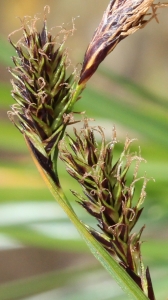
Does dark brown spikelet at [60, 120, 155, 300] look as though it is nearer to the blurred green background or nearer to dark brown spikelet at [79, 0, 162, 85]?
dark brown spikelet at [79, 0, 162, 85]

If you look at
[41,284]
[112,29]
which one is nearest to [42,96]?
[112,29]

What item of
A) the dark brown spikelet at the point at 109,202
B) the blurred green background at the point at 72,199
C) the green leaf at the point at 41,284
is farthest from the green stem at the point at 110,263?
the green leaf at the point at 41,284

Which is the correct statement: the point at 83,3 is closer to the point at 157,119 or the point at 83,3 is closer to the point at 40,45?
the point at 157,119

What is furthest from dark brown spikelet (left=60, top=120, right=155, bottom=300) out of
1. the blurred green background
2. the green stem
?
the blurred green background

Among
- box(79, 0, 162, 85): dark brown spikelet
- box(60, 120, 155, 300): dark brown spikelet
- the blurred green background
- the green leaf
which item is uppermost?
box(79, 0, 162, 85): dark brown spikelet

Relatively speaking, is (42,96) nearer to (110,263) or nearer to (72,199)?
(110,263)

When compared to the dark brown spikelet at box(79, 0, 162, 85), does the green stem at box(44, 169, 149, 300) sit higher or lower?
lower

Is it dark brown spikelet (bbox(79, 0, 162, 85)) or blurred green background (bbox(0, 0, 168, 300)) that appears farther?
blurred green background (bbox(0, 0, 168, 300))
